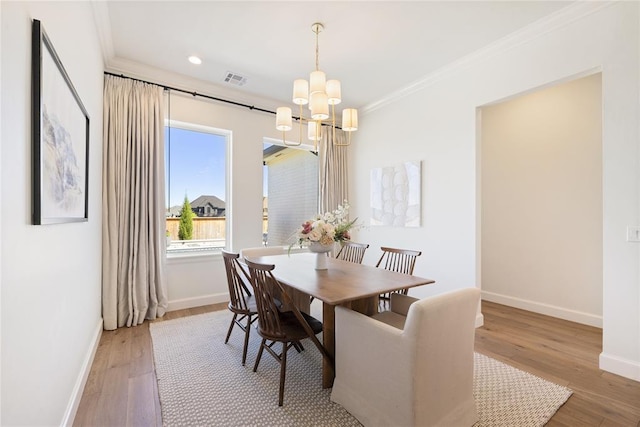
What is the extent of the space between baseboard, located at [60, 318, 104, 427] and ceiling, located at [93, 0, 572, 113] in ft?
9.14

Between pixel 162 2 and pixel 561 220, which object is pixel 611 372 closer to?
A: pixel 561 220

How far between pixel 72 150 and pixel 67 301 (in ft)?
2.92

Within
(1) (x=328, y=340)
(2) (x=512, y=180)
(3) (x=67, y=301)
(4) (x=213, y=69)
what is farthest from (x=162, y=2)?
(2) (x=512, y=180)

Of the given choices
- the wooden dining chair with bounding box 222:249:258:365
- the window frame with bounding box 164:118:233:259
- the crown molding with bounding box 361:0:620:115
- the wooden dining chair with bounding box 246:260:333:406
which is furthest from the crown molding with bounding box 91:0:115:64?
the crown molding with bounding box 361:0:620:115

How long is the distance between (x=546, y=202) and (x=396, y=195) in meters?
1.84

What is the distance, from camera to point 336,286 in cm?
201

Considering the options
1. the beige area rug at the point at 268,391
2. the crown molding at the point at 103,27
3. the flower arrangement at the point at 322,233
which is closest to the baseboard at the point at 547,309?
the beige area rug at the point at 268,391

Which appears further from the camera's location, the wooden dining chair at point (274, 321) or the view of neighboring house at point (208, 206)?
the view of neighboring house at point (208, 206)

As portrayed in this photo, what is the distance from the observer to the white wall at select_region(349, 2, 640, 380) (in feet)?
7.18

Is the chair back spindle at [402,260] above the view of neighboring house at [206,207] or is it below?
below

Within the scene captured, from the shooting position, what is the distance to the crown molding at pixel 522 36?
237 centimetres

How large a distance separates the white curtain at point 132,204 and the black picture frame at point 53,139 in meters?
1.28

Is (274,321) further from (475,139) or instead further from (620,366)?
(475,139)

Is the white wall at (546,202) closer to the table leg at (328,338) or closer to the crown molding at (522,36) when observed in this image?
the crown molding at (522,36)
